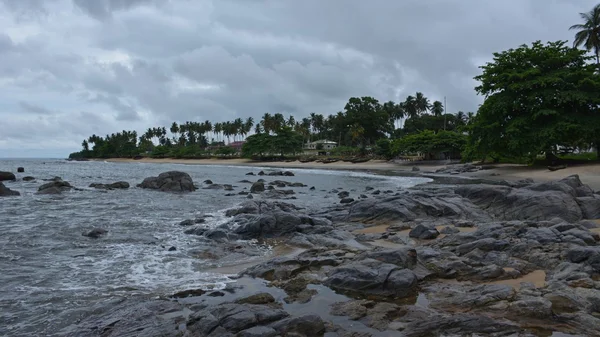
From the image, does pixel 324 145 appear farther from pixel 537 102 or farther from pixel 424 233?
pixel 424 233

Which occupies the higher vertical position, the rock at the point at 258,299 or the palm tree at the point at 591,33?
the palm tree at the point at 591,33

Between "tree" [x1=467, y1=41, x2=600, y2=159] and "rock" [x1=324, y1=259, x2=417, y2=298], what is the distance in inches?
1467

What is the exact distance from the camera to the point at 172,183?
36250 millimetres

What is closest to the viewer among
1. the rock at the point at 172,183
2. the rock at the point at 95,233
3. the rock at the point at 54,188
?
the rock at the point at 95,233

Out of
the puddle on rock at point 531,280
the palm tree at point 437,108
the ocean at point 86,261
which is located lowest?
the ocean at point 86,261

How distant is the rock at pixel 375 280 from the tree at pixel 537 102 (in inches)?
1467

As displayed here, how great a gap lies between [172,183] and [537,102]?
38.1 metres

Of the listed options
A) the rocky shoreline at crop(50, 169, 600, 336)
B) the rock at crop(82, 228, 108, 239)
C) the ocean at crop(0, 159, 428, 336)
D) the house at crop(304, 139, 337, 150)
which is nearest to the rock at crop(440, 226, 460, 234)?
the rocky shoreline at crop(50, 169, 600, 336)

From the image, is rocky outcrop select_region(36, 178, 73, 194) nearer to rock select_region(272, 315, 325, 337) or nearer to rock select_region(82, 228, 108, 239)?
rock select_region(82, 228, 108, 239)

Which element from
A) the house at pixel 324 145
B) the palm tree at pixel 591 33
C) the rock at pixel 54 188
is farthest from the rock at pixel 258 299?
the house at pixel 324 145

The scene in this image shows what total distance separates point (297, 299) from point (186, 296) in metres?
2.46

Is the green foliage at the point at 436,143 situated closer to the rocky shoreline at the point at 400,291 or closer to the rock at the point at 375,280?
the rocky shoreline at the point at 400,291

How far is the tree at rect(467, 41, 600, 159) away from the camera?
39.8m

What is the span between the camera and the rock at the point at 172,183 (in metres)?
36.0
